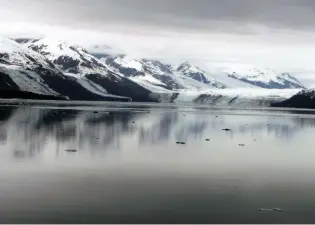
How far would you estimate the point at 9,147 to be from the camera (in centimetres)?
2645

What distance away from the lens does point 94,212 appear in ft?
42.9

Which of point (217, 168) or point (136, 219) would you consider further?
point (217, 168)

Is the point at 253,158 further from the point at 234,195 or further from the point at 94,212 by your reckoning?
the point at 94,212

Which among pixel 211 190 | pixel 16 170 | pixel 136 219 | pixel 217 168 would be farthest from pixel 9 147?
pixel 136 219

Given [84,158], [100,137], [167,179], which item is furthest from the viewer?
[100,137]

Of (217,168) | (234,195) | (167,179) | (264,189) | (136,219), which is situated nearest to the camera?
(136,219)

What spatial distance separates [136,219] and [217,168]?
948cm

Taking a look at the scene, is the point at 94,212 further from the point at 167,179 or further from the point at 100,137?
the point at 100,137

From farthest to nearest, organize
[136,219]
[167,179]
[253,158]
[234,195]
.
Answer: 1. [253,158]
2. [167,179]
3. [234,195]
4. [136,219]

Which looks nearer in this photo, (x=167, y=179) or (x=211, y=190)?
(x=211, y=190)

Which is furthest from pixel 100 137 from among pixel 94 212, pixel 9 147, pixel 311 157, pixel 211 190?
pixel 94 212

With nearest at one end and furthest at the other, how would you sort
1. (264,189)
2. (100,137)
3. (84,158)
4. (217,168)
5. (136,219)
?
(136,219) → (264,189) → (217,168) → (84,158) → (100,137)

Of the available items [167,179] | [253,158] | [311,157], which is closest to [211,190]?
[167,179]

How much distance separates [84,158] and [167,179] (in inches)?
234
